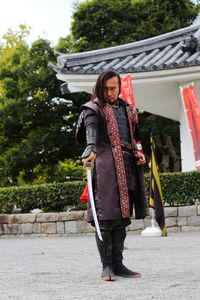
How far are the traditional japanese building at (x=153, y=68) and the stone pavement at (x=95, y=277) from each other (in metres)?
4.42

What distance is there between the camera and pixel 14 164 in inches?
596

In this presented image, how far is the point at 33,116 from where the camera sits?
16016 millimetres

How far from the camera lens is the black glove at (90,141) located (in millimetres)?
3469

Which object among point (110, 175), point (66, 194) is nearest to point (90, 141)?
point (110, 175)

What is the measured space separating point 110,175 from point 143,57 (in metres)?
7.58

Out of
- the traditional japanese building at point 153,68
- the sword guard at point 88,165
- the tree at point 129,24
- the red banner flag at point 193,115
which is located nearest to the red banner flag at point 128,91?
the traditional japanese building at point 153,68

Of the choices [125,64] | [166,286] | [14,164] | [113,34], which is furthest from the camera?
[113,34]

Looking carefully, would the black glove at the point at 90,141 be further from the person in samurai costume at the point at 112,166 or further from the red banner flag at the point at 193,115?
the red banner flag at the point at 193,115

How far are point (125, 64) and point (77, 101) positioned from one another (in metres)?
6.21

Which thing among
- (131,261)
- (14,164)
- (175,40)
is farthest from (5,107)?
(131,261)

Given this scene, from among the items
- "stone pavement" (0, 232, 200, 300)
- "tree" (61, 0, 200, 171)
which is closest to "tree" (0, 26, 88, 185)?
"tree" (61, 0, 200, 171)

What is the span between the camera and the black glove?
3469 mm

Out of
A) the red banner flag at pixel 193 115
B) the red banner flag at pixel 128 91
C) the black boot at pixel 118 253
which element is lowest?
the black boot at pixel 118 253

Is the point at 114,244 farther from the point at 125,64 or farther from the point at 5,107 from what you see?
the point at 5,107
